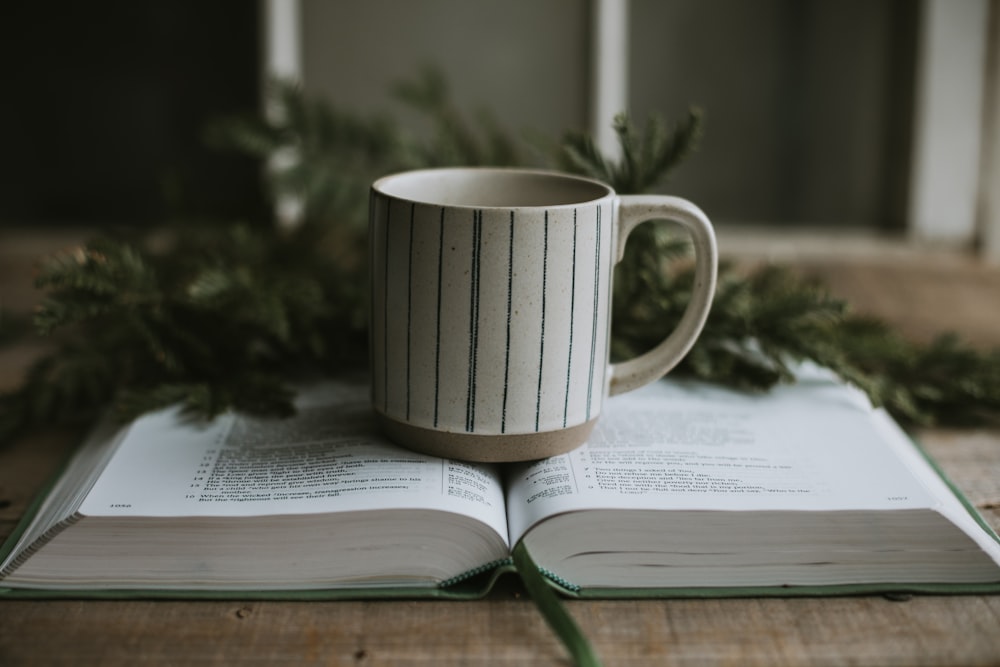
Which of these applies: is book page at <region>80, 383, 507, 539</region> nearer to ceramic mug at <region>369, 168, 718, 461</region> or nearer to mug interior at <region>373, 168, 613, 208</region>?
ceramic mug at <region>369, 168, 718, 461</region>

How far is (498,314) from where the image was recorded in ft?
1.86

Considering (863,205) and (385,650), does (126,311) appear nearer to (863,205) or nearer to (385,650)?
(385,650)

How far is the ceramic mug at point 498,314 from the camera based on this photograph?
1.84 feet

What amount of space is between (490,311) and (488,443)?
0.08 m

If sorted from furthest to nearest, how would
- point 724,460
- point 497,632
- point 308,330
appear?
1. point 308,330
2. point 724,460
3. point 497,632

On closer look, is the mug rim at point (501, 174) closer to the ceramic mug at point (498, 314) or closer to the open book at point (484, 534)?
the ceramic mug at point (498, 314)

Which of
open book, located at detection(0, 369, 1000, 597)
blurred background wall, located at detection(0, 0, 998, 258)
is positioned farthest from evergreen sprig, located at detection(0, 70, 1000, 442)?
blurred background wall, located at detection(0, 0, 998, 258)

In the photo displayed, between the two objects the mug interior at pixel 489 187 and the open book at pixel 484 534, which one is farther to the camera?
the mug interior at pixel 489 187

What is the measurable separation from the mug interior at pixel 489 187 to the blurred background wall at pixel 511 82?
0.81 metres

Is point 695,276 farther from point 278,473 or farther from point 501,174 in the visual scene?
point 278,473

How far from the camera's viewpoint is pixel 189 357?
745 mm

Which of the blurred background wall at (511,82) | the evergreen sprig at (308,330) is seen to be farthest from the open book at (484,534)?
the blurred background wall at (511,82)

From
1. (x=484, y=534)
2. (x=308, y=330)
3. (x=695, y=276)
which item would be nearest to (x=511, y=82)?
(x=308, y=330)

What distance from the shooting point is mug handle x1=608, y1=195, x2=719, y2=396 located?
607 millimetres
